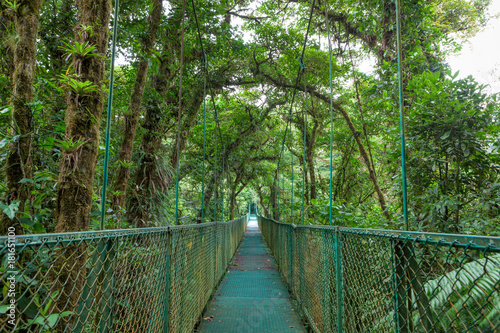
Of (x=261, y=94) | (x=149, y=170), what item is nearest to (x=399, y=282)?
(x=149, y=170)

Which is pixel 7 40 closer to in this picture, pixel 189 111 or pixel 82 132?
pixel 82 132

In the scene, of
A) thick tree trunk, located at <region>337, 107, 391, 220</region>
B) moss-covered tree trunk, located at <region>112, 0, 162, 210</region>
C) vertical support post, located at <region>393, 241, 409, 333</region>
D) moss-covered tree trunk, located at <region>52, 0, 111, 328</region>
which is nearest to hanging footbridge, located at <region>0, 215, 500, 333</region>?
vertical support post, located at <region>393, 241, 409, 333</region>

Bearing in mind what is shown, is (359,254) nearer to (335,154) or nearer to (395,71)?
(395,71)

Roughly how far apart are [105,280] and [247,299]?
3309 millimetres

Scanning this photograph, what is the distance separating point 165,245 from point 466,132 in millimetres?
2537

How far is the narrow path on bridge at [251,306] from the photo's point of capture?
3035mm

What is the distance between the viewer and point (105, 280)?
3.50 feet

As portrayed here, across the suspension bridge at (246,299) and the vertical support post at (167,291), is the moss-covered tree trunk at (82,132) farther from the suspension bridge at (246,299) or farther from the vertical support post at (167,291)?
the vertical support post at (167,291)

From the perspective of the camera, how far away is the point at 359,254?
1547 millimetres

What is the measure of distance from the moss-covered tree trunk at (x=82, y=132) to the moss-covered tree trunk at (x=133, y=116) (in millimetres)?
1533

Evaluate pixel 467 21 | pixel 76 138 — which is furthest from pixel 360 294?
pixel 467 21

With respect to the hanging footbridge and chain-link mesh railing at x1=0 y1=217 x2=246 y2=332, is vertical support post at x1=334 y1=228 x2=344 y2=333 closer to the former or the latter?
the hanging footbridge

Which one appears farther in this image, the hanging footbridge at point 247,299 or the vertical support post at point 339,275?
the vertical support post at point 339,275

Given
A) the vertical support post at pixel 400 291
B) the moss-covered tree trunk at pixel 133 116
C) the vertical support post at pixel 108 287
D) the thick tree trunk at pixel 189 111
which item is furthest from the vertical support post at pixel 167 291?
the thick tree trunk at pixel 189 111
